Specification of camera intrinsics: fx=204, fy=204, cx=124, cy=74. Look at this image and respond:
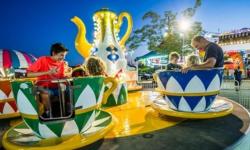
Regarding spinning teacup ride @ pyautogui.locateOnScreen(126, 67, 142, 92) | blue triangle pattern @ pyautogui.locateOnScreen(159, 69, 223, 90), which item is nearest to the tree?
spinning teacup ride @ pyautogui.locateOnScreen(126, 67, 142, 92)

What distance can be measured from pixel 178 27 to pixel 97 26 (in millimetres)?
10140

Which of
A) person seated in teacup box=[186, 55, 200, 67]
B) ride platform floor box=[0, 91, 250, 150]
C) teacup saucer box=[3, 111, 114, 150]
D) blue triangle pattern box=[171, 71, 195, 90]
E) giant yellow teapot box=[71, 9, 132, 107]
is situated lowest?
ride platform floor box=[0, 91, 250, 150]

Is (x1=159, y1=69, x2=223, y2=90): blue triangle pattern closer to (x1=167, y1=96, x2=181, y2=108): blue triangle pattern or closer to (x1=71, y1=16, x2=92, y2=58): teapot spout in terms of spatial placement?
(x1=167, y1=96, x2=181, y2=108): blue triangle pattern

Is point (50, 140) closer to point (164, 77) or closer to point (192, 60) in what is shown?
point (164, 77)

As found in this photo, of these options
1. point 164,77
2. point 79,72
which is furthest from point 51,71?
point 164,77

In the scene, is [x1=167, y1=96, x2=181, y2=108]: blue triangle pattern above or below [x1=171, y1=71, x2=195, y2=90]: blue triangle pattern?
below

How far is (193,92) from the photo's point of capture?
Answer: 1722 mm

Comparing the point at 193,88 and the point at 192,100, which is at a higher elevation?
the point at 193,88

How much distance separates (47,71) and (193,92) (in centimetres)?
117

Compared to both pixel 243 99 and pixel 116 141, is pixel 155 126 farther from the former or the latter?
pixel 243 99

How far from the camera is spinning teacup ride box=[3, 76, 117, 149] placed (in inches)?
46.8

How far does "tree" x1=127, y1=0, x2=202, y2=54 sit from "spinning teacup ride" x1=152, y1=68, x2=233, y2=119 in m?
10.7

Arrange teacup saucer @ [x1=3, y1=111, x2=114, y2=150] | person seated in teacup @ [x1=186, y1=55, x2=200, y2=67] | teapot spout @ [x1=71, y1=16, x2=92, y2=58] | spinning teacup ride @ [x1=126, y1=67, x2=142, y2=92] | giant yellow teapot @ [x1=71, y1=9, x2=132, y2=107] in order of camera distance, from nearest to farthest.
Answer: teacup saucer @ [x1=3, y1=111, x2=114, y2=150]
person seated in teacup @ [x1=186, y1=55, x2=200, y2=67]
giant yellow teapot @ [x1=71, y1=9, x2=132, y2=107]
teapot spout @ [x1=71, y1=16, x2=92, y2=58]
spinning teacup ride @ [x1=126, y1=67, x2=142, y2=92]

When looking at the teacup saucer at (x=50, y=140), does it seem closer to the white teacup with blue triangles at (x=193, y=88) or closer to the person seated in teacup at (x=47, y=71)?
the person seated in teacup at (x=47, y=71)
